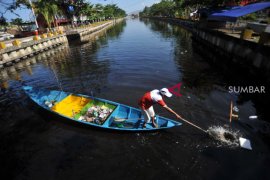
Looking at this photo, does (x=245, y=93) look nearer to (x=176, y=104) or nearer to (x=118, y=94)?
(x=176, y=104)

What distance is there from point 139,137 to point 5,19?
9.91 m

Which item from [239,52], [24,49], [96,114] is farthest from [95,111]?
[24,49]

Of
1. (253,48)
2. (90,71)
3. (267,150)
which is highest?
Answer: (253,48)

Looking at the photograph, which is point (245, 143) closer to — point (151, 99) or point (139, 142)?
point (151, 99)

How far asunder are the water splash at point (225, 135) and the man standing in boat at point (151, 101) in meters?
2.69

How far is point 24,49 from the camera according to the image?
1214 inches

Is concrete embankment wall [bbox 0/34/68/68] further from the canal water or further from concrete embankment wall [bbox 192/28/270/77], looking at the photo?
concrete embankment wall [bbox 192/28/270/77]

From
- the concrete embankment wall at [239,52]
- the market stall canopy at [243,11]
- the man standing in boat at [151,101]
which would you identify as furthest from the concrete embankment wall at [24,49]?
the market stall canopy at [243,11]

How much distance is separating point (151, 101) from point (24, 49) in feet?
103

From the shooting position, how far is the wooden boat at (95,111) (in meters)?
10.2

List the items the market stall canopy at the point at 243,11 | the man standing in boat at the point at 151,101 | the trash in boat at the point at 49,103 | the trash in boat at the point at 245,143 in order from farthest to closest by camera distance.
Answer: the market stall canopy at the point at 243,11
the trash in boat at the point at 49,103
the trash in boat at the point at 245,143
the man standing in boat at the point at 151,101

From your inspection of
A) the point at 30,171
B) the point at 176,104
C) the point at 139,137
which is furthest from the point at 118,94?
the point at 30,171

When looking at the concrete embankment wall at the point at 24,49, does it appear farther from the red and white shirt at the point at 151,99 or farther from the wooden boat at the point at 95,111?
the red and white shirt at the point at 151,99

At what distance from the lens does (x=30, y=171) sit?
28.1ft
